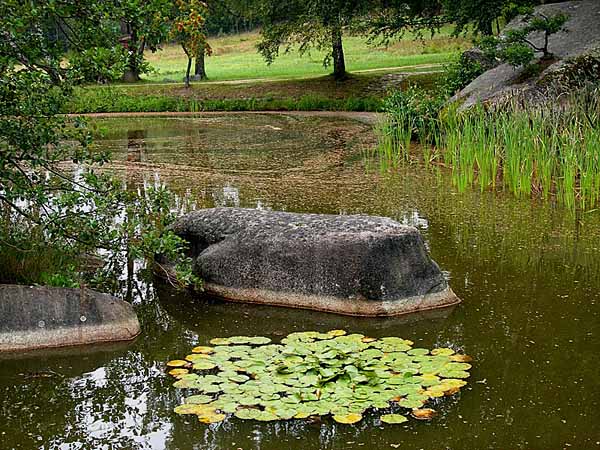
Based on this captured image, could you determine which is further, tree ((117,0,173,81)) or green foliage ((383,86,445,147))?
green foliage ((383,86,445,147))

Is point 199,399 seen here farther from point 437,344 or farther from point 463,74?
point 463,74

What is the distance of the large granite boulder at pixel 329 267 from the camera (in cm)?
545

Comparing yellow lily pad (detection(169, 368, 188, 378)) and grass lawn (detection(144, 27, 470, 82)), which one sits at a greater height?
grass lawn (detection(144, 27, 470, 82))

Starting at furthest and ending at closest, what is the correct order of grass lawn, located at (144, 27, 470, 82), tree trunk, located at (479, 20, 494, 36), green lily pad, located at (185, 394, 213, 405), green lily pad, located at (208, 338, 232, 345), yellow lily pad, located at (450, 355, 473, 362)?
grass lawn, located at (144, 27, 470, 82)
tree trunk, located at (479, 20, 494, 36)
green lily pad, located at (208, 338, 232, 345)
yellow lily pad, located at (450, 355, 473, 362)
green lily pad, located at (185, 394, 213, 405)

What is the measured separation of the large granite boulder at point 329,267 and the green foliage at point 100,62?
1488 millimetres

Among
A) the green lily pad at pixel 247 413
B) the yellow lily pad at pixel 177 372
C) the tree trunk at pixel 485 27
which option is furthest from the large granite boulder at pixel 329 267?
the tree trunk at pixel 485 27

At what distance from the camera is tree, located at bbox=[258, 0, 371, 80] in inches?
805

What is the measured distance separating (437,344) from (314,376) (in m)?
0.97

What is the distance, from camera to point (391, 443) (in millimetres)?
3643

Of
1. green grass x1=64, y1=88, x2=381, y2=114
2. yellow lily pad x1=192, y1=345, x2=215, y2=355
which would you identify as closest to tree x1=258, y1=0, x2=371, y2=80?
green grass x1=64, y1=88, x2=381, y2=114

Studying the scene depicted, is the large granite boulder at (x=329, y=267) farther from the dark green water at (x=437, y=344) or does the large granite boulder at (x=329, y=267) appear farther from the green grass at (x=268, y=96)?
the green grass at (x=268, y=96)

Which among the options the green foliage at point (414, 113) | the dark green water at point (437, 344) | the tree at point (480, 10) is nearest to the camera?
the dark green water at point (437, 344)

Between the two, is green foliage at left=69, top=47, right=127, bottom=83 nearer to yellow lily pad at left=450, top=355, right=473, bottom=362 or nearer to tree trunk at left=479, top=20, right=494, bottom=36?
yellow lily pad at left=450, top=355, right=473, bottom=362

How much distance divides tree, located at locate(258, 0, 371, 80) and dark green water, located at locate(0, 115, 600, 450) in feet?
39.0
